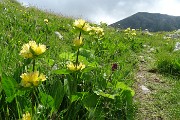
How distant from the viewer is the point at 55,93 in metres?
2.96

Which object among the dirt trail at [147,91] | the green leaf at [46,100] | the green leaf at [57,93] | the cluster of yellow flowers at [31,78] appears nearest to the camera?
the cluster of yellow flowers at [31,78]

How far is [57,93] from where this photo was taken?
115 inches

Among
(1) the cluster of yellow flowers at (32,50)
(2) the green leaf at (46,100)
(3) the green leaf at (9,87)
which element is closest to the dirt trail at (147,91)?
(2) the green leaf at (46,100)

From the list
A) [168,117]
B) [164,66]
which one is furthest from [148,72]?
[168,117]

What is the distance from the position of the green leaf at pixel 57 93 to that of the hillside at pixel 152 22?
12738 cm

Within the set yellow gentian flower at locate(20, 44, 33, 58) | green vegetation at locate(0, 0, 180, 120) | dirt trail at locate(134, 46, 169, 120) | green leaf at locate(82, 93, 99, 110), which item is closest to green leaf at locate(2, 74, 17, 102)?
green vegetation at locate(0, 0, 180, 120)

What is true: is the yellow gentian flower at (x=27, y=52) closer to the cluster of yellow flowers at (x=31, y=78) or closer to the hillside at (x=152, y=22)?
the cluster of yellow flowers at (x=31, y=78)

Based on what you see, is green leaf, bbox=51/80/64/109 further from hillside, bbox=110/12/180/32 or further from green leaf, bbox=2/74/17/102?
hillside, bbox=110/12/180/32

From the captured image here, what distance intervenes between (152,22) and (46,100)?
138890mm

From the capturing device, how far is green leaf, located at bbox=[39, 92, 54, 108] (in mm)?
2714

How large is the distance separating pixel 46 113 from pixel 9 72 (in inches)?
31.0

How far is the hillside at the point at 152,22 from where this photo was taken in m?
133

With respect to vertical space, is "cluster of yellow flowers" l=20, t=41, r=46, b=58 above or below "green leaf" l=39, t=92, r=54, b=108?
above

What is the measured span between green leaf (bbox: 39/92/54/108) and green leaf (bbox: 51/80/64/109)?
6cm
